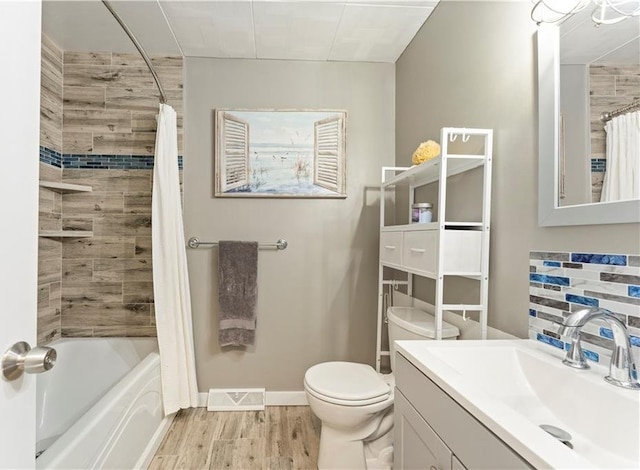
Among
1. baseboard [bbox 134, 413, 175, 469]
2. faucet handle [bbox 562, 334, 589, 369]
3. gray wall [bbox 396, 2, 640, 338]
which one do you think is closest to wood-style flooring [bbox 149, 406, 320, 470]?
baseboard [bbox 134, 413, 175, 469]

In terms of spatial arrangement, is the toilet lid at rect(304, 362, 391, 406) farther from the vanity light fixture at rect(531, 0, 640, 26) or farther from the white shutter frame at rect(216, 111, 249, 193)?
the vanity light fixture at rect(531, 0, 640, 26)

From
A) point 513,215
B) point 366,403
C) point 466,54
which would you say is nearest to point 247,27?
point 466,54

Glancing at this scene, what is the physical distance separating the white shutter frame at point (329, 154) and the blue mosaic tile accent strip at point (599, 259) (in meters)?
1.54

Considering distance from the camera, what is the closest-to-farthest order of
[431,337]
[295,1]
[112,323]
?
[431,337]
[295,1]
[112,323]

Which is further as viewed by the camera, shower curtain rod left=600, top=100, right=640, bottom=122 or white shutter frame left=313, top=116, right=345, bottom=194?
white shutter frame left=313, top=116, right=345, bottom=194

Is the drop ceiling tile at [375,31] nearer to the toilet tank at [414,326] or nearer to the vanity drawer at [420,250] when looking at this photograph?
the vanity drawer at [420,250]

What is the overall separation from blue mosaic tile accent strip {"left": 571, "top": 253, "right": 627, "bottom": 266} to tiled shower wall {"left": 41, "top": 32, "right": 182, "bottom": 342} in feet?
7.41

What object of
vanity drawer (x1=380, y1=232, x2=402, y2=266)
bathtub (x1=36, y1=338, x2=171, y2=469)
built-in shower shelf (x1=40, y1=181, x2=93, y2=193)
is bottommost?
bathtub (x1=36, y1=338, x2=171, y2=469)

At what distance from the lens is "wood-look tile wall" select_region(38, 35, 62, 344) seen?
6.73 ft

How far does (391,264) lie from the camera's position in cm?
188

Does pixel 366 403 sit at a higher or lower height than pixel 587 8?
lower

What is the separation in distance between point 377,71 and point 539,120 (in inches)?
59.3

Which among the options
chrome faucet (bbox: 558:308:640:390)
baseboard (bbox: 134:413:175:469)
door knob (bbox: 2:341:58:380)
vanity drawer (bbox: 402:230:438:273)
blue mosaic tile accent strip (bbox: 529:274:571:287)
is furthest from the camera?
baseboard (bbox: 134:413:175:469)

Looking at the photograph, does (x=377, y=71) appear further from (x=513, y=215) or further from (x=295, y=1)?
(x=513, y=215)
